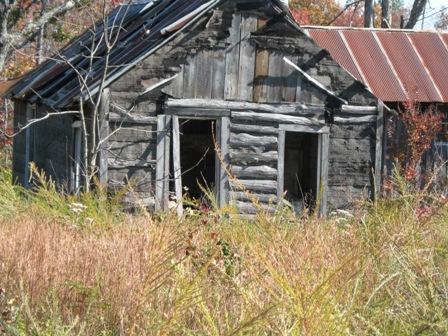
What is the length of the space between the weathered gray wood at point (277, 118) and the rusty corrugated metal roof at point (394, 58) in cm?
257

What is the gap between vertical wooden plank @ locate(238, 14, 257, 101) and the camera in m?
13.3

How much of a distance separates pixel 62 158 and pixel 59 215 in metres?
5.92

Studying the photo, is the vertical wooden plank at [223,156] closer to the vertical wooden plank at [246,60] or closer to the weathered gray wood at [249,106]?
the weathered gray wood at [249,106]

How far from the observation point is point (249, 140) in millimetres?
13492

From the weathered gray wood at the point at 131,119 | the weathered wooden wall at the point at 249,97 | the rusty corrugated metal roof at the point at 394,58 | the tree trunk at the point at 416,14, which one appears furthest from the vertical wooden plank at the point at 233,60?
the tree trunk at the point at 416,14

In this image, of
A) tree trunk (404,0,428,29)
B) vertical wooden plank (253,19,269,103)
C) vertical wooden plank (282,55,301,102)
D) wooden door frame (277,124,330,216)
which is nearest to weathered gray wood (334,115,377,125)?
wooden door frame (277,124,330,216)

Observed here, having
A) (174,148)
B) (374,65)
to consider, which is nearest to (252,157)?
(174,148)

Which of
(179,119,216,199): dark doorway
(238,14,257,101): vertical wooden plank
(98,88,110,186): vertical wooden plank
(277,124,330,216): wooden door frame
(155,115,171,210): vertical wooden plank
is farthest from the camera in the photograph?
(179,119,216,199): dark doorway

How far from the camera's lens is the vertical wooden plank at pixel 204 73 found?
519 inches

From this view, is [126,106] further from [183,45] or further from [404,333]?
[404,333]

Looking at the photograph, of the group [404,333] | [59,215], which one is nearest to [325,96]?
[59,215]

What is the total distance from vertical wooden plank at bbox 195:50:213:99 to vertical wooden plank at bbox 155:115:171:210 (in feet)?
2.22

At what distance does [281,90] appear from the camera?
13570mm

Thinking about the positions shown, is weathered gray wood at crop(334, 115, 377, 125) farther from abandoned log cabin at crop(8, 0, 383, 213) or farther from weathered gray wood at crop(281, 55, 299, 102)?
weathered gray wood at crop(281, 55, 299, 102)
